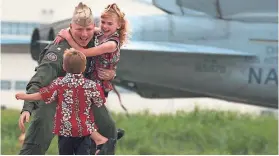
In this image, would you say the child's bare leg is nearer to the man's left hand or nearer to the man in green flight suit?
the man in green flight suit

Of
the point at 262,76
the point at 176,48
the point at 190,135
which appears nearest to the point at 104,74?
the point at 176,48

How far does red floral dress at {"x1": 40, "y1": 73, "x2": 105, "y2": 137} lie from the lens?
488cm

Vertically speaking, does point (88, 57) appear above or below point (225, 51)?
above

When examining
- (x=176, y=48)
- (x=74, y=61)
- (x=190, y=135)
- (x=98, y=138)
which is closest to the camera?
(x=74, y=61)

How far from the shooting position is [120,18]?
515 centimetres

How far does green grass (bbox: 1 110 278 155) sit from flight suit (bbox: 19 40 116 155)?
204 inches

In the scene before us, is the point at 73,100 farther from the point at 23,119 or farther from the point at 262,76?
the point at 262,76

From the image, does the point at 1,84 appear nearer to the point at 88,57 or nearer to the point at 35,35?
the point at 35,35

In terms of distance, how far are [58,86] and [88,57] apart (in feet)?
1.12

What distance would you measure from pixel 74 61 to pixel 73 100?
250 millimetres

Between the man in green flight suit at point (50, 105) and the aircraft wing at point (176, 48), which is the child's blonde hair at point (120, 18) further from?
the aircraft wing at point (176, 48)

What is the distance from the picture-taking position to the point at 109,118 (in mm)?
5133

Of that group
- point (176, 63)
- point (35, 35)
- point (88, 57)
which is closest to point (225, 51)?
point (176, 63)

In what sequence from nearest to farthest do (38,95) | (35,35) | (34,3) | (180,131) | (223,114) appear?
(38,95) → (35,35) → (180,131) → (223,114) → (34,3)
